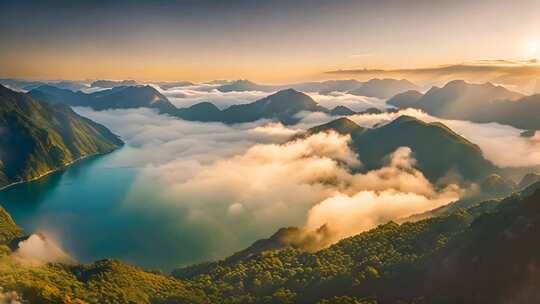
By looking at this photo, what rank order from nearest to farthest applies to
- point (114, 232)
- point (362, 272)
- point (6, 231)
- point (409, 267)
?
point (409, 267)
point (362, 272)
point (6, 231)
point (114, 232)

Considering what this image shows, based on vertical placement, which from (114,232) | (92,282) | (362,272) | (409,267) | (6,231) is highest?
(409,267)

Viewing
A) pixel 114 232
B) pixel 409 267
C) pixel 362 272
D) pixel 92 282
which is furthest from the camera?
pixel 114 232

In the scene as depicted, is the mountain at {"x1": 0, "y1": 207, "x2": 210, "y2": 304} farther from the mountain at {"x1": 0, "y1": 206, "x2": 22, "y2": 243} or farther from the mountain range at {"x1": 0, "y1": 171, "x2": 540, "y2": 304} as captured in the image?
the mountain at {"x1": 0, "y1": 206, "x2": 22, "y2": 243}

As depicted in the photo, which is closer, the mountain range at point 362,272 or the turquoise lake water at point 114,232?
the mountain range at point 362,272

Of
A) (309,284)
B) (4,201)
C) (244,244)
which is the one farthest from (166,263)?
(4,201)

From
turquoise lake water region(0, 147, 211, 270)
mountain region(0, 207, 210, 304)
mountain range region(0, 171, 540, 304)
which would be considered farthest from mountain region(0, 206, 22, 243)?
turquoise lake water region(0, 147, 211, 270)

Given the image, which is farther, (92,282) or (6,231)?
(6,231)

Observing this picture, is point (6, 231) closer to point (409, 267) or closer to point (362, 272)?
point (362, 272)

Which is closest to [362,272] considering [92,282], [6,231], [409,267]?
[409,267]

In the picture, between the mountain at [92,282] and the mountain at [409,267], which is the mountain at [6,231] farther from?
the mountain at [409,267]

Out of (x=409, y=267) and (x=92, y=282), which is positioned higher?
(x=409, y=267)

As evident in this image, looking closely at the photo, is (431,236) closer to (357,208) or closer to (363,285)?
(363,285)

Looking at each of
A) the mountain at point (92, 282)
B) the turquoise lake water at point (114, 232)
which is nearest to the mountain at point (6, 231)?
the mountain at point (92, 282)
